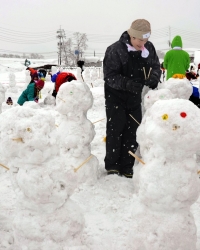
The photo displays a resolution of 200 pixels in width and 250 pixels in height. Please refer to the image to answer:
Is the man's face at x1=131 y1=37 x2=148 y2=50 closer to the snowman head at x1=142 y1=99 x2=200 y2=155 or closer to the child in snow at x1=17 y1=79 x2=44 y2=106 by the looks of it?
the snowman head at x1=142 y1=99 x2=200 y2=155

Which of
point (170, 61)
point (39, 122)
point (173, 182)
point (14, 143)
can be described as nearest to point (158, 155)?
point (173, 182)

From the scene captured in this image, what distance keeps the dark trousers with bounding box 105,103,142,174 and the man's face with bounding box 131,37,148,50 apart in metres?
0.71

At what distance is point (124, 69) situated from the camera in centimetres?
331

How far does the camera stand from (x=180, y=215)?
1.92 m

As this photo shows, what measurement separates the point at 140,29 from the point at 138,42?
0.49 ft

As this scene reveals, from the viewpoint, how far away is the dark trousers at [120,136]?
3.41 m

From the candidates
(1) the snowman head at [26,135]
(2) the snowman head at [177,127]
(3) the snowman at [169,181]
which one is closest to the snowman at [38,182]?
(1) the snowman head at [26,135]

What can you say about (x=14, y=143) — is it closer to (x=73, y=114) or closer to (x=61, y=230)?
(x=61, y=230)

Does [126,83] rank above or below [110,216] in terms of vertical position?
above

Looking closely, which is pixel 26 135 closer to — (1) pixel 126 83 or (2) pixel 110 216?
(2) pixel 110 216

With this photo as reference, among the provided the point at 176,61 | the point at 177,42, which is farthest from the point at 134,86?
the point at 177,42

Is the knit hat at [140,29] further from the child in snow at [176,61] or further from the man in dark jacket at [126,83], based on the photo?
the child in snow at [176,61]

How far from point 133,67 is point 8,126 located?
74.2 inches

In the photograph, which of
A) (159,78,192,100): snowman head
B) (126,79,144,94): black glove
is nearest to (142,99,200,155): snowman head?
(126,79,144,94): black glove
